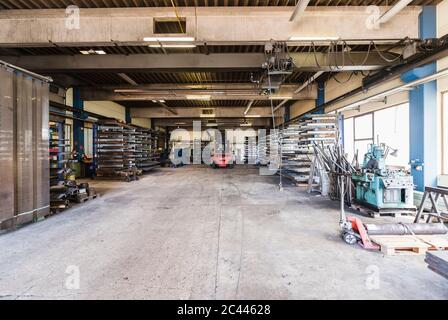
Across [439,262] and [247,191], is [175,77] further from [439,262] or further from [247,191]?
[439,262]

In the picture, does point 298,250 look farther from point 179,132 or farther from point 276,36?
point 179,132

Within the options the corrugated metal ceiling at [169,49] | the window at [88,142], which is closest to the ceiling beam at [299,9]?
the corrugated metal ceiling at [169,49]

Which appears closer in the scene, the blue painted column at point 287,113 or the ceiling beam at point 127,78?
the ceiling beam at point 127,78

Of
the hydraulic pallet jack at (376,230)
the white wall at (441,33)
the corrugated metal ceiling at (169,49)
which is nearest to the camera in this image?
the hydraulic pallet jack at (376,230)

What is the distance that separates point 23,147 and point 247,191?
5.41 metres

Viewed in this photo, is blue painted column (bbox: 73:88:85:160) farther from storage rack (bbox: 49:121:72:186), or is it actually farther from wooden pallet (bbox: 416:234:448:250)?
wooden pallet (bbox: 416:234:448:250)

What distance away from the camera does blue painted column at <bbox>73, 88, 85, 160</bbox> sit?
9.59 m

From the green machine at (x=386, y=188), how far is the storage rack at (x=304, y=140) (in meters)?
2.46

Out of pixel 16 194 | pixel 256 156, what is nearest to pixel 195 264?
pixel 16 194

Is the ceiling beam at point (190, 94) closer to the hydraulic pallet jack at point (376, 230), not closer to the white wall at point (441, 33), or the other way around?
the white wall at point (441, 33)

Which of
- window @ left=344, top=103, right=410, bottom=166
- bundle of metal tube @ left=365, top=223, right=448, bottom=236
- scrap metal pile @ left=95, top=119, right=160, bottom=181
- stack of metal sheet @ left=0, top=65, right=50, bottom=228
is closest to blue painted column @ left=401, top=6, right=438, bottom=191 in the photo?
window @ left=344, top=103, right=410, bottom=166

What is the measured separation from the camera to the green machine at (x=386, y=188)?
4215 mm

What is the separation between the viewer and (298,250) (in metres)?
2.79

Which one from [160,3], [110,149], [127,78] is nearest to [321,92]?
[160,3]
